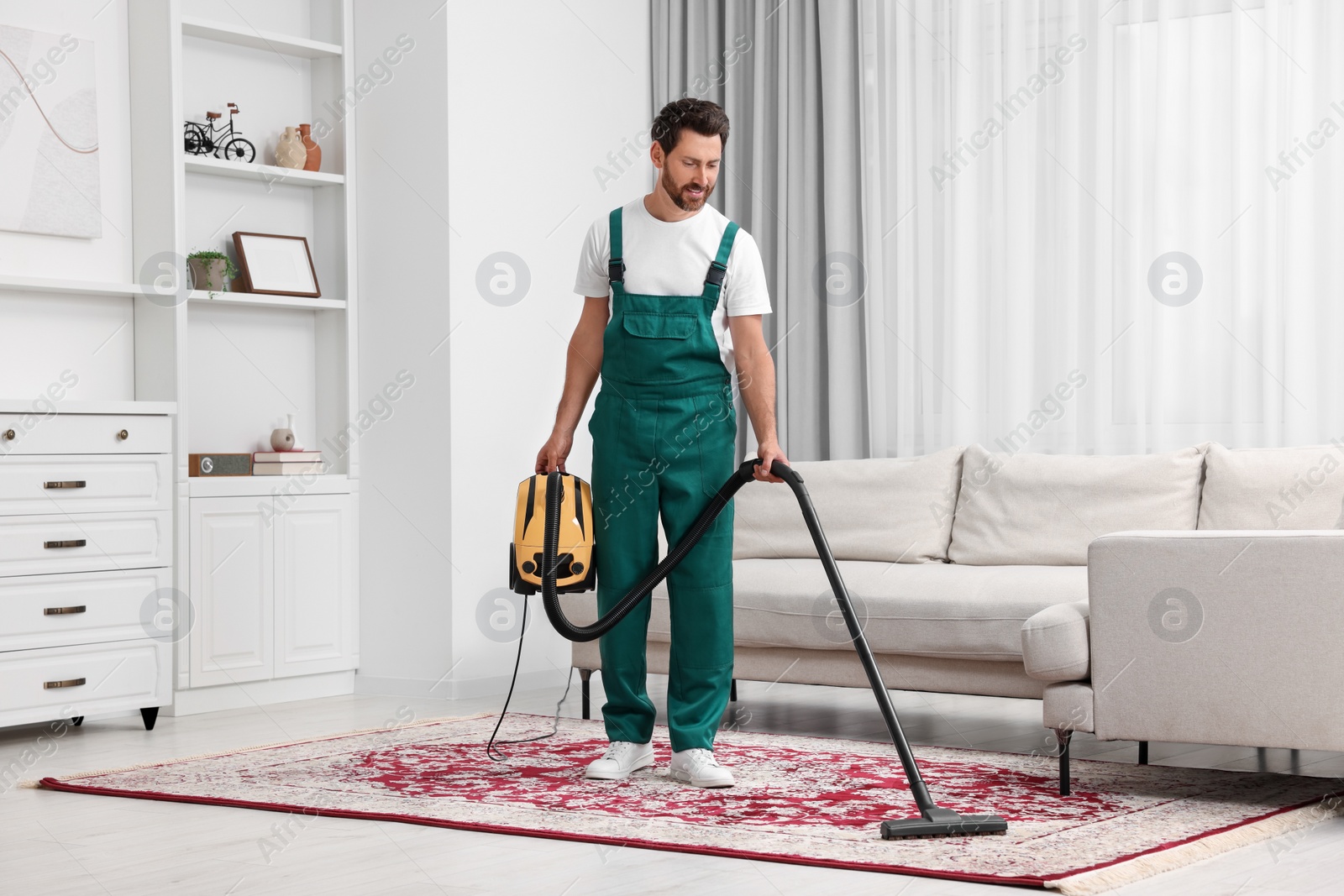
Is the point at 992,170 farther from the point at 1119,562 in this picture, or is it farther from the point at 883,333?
the point at 1119,562

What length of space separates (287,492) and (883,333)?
2118mm

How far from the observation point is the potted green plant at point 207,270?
4906 millimetres

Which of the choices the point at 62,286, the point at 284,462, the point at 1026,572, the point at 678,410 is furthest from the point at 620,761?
the point at 62,286

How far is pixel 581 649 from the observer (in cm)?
439

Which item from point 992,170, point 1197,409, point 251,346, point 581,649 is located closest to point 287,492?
point 251,346

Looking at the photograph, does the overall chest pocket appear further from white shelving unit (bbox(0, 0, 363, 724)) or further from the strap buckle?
white shelving unit (bbox(0, 0, 363, 724))

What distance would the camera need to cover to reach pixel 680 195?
3158 millimetres

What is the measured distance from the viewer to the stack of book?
495 centimetres

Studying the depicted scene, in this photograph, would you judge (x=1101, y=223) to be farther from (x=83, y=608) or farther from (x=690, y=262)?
(x=83, y=608)

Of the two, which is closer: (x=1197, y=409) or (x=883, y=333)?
(x=1197, y=409)

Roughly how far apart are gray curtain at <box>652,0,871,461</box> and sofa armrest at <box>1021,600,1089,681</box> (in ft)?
7.67

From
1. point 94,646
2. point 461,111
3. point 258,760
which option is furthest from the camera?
point 461,111

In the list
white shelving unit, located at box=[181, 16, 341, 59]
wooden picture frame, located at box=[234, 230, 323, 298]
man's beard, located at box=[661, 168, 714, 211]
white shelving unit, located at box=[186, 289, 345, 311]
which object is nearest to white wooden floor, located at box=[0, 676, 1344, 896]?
man's beard, located at box=[661, 168, 714, 211]

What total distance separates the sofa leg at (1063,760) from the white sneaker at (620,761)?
880mm
